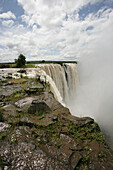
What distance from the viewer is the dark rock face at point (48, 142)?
1764 millimetres

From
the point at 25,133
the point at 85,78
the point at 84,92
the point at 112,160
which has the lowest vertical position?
the point at 84,92

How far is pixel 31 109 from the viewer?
350cm

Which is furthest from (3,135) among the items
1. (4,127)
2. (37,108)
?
(37,108)

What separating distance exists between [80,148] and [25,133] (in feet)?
4.95

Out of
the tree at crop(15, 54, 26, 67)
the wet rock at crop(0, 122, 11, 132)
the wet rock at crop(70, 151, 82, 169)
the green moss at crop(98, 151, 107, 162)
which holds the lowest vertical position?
the green moss at crop(98, 151, 107, 162)

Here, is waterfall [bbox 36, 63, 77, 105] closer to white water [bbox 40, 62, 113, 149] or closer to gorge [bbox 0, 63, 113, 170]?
white water [bbox 40, 62, 113, 149]

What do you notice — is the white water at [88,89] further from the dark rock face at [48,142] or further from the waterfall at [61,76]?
the dark rock face at [48,142]

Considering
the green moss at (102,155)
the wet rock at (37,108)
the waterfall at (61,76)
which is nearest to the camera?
the green moss at (102,155)

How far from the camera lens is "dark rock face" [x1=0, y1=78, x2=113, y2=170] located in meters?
1.76

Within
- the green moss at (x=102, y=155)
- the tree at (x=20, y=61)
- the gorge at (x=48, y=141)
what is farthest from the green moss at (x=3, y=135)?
the tree at (x=20, y=61)

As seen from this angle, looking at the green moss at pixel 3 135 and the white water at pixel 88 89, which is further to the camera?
the white water at pixel 88 89

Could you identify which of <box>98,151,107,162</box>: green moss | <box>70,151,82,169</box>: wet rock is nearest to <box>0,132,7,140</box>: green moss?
<box>70,151,82,169</box>: wet rock

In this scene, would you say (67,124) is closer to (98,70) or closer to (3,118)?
(3,118)

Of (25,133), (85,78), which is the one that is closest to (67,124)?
(25,133)
